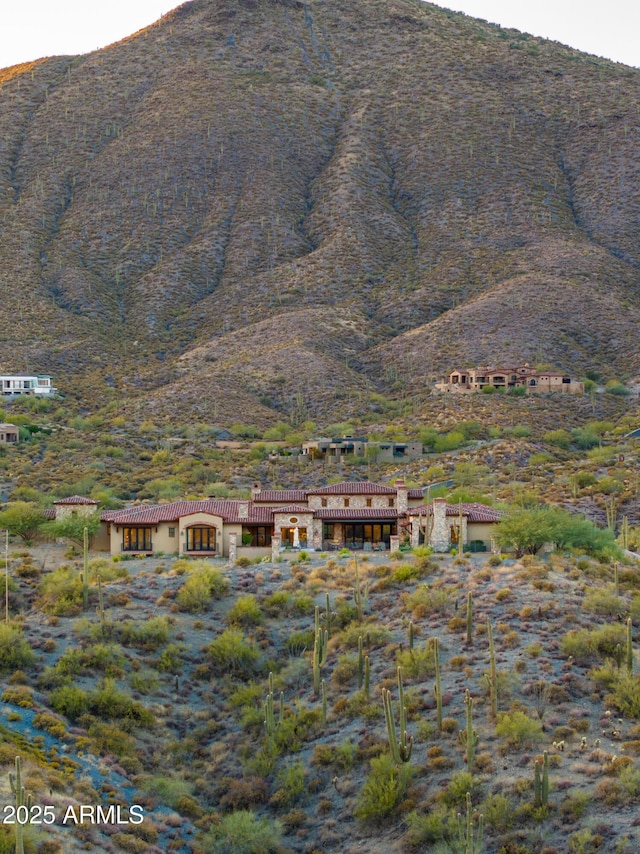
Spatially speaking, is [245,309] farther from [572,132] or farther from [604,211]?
[572,132]

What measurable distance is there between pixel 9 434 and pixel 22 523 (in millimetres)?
31746

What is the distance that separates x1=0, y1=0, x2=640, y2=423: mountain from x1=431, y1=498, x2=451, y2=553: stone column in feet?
144

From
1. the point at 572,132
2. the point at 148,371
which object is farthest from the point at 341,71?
the point at 148,371

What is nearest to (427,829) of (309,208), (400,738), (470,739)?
(470,739)

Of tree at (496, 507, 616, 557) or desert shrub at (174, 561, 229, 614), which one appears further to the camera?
tree at (496, 507, 616, 557)

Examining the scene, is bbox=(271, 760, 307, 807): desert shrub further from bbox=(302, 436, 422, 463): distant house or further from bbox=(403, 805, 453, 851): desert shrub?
bbox=(302, 436, 422, 463): distant house

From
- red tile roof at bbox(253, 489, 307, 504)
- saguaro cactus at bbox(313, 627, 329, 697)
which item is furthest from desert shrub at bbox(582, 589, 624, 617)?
red tile roof at bbox(253, 489, 307, 504)

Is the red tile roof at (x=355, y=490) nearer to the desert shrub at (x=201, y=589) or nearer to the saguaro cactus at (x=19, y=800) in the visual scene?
the desert shrub at (x=201, y=589)

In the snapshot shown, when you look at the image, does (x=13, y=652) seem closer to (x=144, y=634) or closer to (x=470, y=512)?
(x=144, y=634)

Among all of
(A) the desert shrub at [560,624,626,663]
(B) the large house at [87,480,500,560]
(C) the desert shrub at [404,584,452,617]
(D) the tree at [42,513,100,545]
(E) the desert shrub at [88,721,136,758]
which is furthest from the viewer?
(D) the tree at [42,513,100,545]

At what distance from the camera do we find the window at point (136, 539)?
54844 mm

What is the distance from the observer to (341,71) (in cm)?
16550

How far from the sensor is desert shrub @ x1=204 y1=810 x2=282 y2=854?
32656mm

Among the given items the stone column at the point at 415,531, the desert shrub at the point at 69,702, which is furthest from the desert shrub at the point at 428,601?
the desert shrub at the point at 69,702
